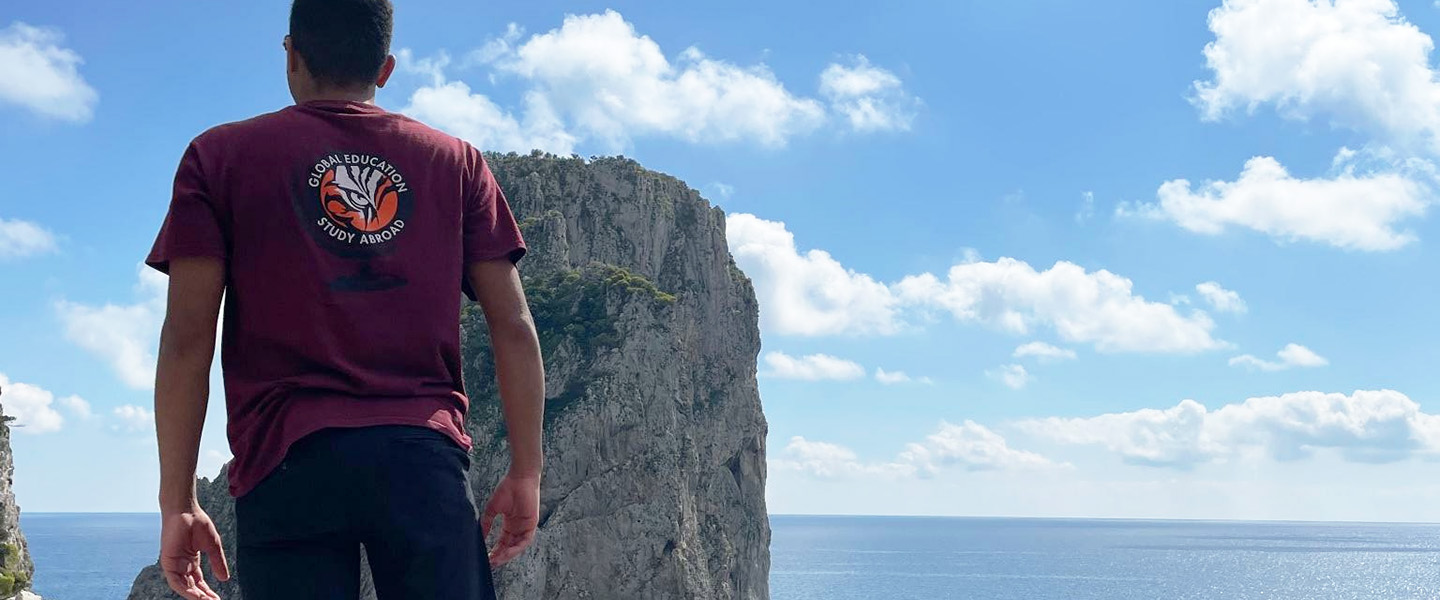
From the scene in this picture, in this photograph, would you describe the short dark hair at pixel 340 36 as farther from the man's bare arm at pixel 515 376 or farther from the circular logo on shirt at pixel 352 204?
the man's bare arm at pixel 515 376

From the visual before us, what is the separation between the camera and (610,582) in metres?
63.2

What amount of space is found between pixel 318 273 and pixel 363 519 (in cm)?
61

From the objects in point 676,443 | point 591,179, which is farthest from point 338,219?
point 591,179

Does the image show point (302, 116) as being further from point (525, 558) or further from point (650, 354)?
point (650, 354)

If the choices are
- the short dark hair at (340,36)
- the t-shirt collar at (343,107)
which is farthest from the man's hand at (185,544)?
the short dark hair at (340,36)

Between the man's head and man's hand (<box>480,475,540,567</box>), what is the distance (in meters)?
1.18

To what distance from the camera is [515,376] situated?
135 inches

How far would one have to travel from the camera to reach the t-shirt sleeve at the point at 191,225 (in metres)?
3.12

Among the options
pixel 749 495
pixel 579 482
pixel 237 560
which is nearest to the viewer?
pixel 237 560

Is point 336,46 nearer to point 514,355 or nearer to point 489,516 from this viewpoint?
point 514,355

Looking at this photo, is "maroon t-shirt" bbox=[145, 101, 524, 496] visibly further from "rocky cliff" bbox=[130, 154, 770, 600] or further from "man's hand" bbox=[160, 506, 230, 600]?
"rocky cliff" bbox=[130, 154, 770, 600]

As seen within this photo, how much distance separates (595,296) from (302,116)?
6771 cm

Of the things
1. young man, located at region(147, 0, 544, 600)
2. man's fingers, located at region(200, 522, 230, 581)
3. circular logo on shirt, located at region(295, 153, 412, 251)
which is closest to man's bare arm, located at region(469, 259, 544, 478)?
young man, located at region(147, 0, 544, 600)

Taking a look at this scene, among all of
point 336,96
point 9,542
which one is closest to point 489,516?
point 336,96
